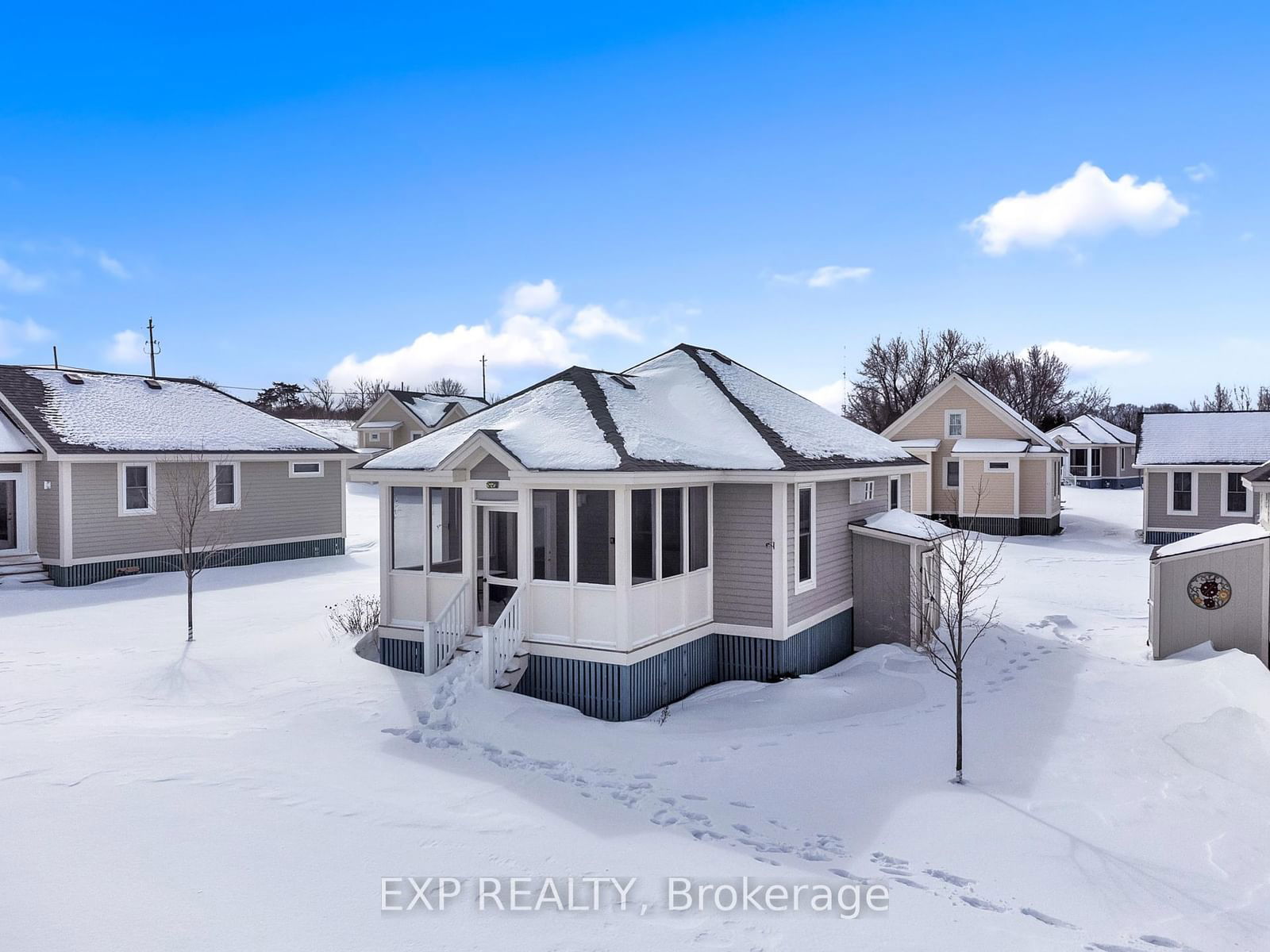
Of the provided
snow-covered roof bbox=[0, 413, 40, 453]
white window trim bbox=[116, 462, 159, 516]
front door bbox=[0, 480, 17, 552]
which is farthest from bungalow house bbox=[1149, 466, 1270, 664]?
front door bbox=[0, 480, 17, 552]

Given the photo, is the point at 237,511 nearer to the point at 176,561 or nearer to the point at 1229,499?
the point at 176,561

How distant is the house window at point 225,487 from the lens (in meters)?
21.1

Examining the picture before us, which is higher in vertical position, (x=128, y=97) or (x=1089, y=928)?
(x=128, y=97)

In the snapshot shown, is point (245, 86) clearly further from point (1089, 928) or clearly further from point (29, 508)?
point (1089, 928)

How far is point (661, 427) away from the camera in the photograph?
12211 mm

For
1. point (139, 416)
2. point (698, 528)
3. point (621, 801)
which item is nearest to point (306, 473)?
point (139, 416)

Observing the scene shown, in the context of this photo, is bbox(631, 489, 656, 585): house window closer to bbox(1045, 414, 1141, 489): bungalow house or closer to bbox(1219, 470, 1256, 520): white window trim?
bbox(1219, 470, 1256, 520): white window trim

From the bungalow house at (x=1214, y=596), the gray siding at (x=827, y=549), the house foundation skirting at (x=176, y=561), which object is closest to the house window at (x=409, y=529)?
the gray siding at (x=827, y=549)

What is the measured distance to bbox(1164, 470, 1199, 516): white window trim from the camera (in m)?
26.6

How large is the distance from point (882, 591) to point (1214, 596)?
4901 mm

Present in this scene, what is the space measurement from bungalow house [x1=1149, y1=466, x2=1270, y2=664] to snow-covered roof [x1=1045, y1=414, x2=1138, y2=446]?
3908cm

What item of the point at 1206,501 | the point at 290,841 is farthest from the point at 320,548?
the point at 1206,501

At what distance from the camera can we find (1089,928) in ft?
17.9

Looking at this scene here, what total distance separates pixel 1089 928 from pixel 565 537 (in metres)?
7.01
